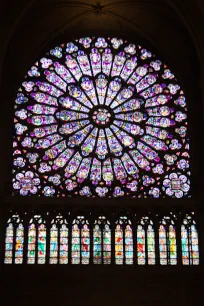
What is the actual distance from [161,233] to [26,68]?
6004mm

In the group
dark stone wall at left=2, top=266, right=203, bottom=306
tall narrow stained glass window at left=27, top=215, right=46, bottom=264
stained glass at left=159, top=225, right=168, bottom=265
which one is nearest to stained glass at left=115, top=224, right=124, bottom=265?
dark stone wall at left=2, top=266, right=203, bottom=306

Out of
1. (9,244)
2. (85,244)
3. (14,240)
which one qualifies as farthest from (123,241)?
(9,244)

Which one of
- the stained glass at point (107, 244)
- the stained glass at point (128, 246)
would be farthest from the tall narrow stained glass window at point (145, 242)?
the stained glass at point (107, 244)

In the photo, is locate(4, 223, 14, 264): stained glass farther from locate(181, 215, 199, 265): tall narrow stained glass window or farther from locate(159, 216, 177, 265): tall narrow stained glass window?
locate(181, 215, 199, 265): tall narrow stained glass window

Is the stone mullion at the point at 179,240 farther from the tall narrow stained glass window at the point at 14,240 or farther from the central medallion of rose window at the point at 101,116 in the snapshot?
the tall narrow stained glass window at the point at 14,240

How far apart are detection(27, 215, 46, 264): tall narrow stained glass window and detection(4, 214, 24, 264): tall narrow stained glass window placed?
217 mm

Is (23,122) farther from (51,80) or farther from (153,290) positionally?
(153,290)

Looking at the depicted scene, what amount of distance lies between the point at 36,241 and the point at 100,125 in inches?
153

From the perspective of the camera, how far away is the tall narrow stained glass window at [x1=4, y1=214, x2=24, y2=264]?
1784cm

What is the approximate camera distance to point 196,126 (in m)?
19.5

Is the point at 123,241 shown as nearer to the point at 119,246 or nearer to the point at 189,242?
the point at 119,246

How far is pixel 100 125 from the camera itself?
19.8 metres

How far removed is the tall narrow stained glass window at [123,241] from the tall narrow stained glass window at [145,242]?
0.73 feet

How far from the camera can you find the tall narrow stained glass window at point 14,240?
17.8 m
